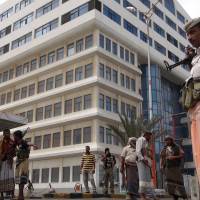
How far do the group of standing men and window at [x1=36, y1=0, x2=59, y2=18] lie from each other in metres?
32.4

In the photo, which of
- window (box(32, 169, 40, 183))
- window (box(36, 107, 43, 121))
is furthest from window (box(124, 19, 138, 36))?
window (box(32, 169, 40, 183))

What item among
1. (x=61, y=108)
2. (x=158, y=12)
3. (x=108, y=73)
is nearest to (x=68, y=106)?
(x=61, y=108)

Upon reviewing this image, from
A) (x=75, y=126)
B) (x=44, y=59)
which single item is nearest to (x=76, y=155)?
(x=75, y=126)

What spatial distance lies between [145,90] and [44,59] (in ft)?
38.6

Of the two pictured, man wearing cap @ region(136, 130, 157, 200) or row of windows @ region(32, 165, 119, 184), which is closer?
man wearing cap @ region(136, 130, 157, 200)

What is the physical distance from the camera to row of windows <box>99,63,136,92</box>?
3462cm

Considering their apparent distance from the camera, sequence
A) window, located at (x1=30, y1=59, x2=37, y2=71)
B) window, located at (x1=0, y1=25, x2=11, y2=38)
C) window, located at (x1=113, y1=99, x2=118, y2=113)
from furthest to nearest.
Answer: window, located at (x1=0, y1=25, x2=11, y2=38), window, located at (x1=30, y1=59, x2=37, y2=71), window, located at (x1=113, y1=99, x2=118, y2=113)

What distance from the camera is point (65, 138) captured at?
Result: 34.9 meters

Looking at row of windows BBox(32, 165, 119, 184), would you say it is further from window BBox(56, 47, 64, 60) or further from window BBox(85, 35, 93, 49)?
window BBox(85, 35, 93, 49)

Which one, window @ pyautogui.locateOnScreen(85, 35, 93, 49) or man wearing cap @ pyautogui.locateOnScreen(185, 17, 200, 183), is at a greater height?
window @ pyautogui.locateOnScreen(85, 35, 93, 49)

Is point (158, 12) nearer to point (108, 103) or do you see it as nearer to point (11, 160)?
point (108, 103)

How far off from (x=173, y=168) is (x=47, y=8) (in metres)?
34.7

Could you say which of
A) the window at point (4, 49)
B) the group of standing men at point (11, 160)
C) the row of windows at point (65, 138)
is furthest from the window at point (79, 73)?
the group of standing men at point (11, 160)

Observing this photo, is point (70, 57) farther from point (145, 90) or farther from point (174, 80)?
point (174, 80)
